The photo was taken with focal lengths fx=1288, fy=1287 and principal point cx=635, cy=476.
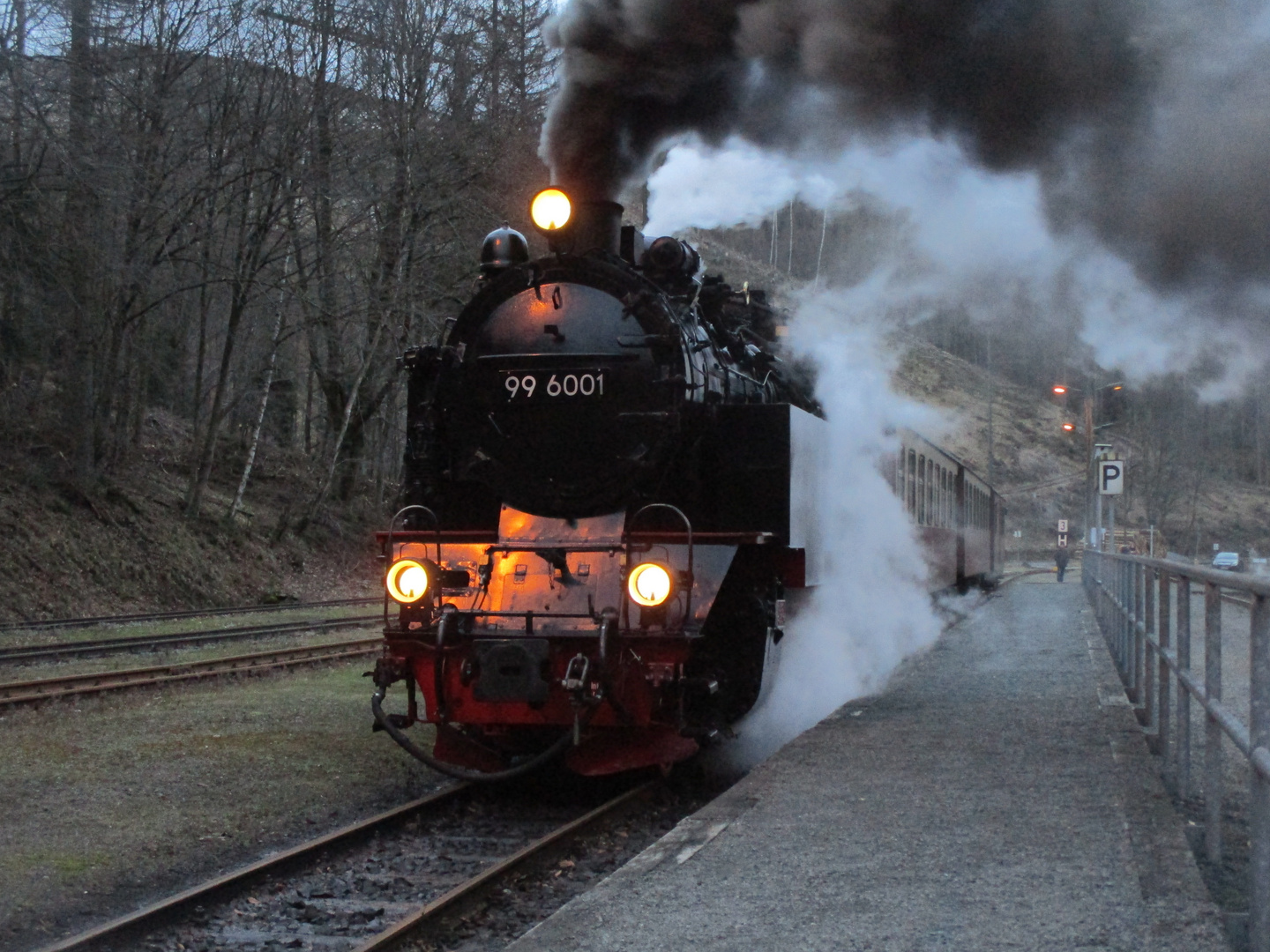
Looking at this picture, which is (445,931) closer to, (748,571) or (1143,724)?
(748,571)

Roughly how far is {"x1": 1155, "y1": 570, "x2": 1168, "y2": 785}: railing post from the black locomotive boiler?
189cm

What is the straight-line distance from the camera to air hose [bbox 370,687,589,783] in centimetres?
617

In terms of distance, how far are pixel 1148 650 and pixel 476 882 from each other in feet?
15.8

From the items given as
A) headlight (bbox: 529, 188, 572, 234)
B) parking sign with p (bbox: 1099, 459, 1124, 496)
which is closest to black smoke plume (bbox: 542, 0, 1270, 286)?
headlight (bbox: 529, 188, 572, 234)

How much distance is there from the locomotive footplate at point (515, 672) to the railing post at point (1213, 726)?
2913 mm

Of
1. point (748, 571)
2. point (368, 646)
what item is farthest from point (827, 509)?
point (368, 646)

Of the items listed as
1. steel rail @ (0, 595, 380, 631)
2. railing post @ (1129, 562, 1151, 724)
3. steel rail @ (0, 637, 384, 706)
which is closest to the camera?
Answer: railing post @ (1129, 562, 1151, 724)

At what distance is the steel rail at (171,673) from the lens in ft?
30.8

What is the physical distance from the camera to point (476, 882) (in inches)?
197

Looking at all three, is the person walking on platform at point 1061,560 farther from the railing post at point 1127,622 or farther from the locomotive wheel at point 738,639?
the locomotive wheel at point 738,639

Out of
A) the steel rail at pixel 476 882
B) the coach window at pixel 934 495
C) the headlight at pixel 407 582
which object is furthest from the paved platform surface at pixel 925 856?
the coach window at pixel 934 495

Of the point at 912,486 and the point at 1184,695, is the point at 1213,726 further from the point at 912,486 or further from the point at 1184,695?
the point at 912,486

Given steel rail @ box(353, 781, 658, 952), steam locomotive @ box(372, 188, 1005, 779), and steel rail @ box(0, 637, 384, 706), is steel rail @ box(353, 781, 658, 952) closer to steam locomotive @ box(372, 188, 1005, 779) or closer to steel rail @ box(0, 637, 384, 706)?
steam locomotive @ box(372, 188, 1005, 779)

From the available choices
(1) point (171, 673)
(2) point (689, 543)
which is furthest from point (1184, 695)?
(1) point (171, 673)
